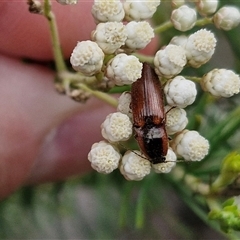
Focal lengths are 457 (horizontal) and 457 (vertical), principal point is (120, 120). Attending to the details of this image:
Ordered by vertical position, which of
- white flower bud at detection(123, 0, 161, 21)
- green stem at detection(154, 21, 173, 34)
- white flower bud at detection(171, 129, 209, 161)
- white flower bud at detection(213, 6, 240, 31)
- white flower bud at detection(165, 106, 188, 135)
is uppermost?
white flower bud at detection(123, 0, 161, 21)

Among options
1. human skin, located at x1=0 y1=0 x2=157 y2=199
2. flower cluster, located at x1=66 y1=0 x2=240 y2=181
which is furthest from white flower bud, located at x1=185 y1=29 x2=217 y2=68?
human skin, located at x1=0 y1=0 x2=157 y2=199

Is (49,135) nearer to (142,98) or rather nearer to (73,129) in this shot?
(73,129)

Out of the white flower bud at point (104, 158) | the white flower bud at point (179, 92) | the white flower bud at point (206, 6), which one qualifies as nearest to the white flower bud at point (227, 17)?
the white flower bud at point (206, 6)

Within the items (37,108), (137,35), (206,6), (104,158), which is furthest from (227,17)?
(37,108)

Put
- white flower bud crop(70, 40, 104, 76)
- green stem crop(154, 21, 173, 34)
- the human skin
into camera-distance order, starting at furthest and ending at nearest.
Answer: the human skin, green stem crop(154, 21, 173, 34), white flower bud crop(70, 40, 104, 76)

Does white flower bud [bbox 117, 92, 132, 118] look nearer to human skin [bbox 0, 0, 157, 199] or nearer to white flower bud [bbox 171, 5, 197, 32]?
white flower bud [bbox 171, 5, 197, 32]

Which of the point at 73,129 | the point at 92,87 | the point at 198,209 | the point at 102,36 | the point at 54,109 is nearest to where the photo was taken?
the point at 102,36

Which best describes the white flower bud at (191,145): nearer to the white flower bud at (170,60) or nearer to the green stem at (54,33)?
the white flower bud at (170,60)

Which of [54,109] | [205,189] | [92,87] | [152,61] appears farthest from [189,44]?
[54,109]
